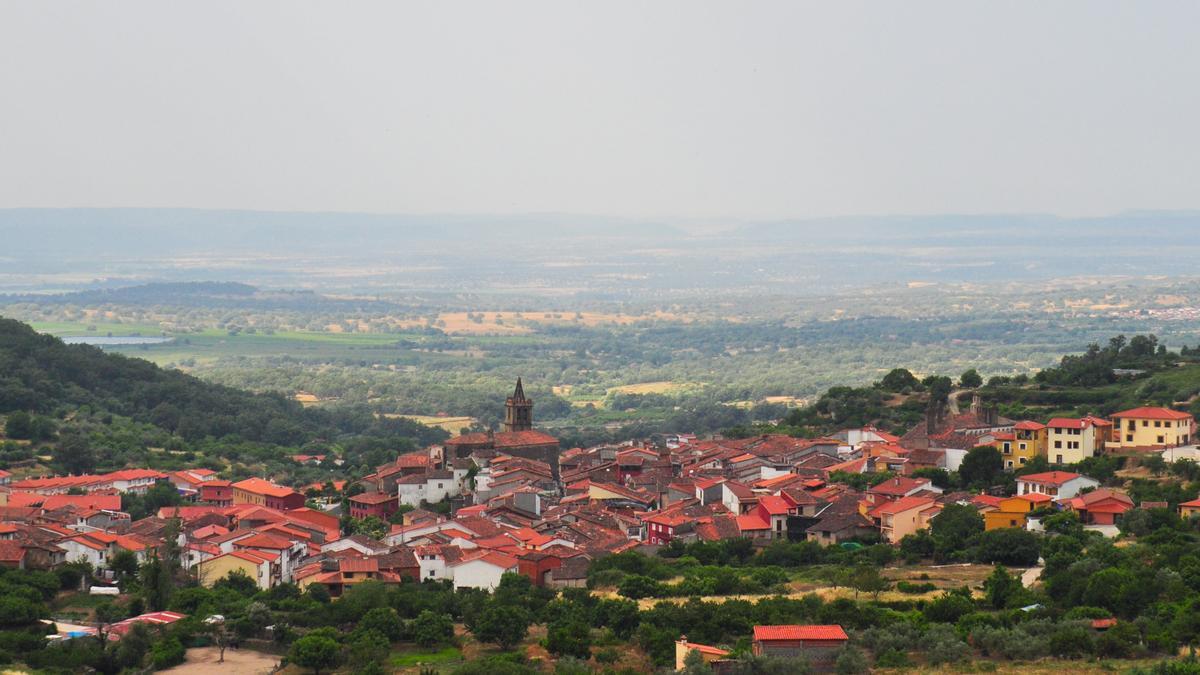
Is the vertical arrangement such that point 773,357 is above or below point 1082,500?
below

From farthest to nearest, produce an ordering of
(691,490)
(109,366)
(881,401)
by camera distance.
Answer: (109,366)
(881,401)
(691,490)

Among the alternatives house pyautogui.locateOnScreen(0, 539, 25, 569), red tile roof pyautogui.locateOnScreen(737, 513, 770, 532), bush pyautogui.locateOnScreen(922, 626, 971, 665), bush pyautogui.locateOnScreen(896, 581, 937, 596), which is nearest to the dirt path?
house pyautogui.locateOnScreen(0, 539, 25, 569)

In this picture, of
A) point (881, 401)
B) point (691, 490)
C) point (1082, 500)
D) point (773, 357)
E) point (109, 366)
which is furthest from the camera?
point (773, 357)

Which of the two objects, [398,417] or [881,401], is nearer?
[881,401]

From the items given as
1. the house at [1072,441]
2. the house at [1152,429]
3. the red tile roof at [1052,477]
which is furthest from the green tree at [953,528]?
the house at [1152,429]

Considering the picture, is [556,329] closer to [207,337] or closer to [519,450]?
[207,337]

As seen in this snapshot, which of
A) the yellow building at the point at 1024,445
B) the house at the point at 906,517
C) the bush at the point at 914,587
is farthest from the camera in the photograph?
the yellow building at the point at 1024,445

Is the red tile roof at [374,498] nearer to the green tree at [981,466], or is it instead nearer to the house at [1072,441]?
the green tree at [981,466]

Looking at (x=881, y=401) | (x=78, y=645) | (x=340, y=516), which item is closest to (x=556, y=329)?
(x=881, y=401)
